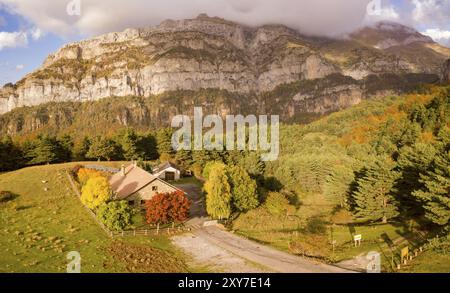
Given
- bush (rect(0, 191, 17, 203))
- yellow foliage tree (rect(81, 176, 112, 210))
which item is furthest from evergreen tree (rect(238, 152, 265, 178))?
bush (rect(0, 191, 17, 203))

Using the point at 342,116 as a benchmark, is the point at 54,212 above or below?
below

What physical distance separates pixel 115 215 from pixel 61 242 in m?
6.98

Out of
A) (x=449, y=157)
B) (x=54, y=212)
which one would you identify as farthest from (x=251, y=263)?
(x=54, y=212)

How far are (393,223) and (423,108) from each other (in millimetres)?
63109

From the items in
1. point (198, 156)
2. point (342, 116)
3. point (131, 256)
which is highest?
point (342, 116)

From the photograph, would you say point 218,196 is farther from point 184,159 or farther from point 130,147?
point 130,147

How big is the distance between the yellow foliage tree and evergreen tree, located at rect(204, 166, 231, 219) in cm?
1443

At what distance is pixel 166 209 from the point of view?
50219mm

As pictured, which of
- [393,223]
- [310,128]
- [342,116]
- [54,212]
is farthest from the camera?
[342,116]

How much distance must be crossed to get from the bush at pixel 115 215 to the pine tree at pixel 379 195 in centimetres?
3148

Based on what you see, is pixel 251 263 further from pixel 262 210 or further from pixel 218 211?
pixel 262 210

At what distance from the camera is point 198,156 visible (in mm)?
98938
